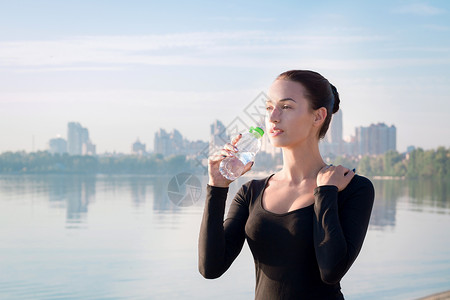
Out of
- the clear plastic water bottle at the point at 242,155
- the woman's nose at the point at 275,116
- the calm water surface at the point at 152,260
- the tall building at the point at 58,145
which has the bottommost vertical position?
the calm water surface at the point at 152,260

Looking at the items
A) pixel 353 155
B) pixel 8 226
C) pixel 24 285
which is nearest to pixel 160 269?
pixel 24 285

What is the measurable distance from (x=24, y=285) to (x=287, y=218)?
8034 millimetres

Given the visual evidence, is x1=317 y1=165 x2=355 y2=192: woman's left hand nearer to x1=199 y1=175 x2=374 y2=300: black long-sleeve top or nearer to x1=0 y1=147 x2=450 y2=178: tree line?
x1=199 y1=175 x2=374 y2=300: black long-sleeve top

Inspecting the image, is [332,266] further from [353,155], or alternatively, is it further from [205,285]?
[353,155]

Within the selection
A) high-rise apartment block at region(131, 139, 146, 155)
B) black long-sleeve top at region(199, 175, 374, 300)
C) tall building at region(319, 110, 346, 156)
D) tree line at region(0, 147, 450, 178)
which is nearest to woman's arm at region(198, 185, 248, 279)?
black long-sleeve top at region(199, 175, 374, 300)

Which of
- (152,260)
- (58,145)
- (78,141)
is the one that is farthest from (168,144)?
(152,260)

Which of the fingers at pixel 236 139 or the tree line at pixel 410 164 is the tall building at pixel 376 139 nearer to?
the tree line at pixel 410 164

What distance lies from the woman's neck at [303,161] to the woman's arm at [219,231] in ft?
0.39

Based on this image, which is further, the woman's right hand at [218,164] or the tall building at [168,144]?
the tall building at [168,144]

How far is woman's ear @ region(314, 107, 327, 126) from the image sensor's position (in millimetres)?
1472

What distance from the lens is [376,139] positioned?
75.2 m

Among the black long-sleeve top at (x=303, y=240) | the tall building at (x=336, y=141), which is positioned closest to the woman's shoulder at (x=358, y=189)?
the black long-sleeve top at (x=303, y=240)

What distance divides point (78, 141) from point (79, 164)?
2583 centimetres

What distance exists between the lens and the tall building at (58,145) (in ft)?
310
